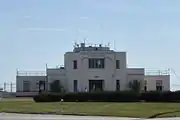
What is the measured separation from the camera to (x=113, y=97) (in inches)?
2719

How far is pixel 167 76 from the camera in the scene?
9281 centimetres

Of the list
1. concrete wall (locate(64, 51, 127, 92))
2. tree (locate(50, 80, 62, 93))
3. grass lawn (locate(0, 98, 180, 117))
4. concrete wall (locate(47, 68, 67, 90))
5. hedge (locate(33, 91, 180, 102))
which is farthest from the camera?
concrete wall (locate(47, 68, 67, 90))

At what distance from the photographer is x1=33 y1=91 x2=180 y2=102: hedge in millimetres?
67750

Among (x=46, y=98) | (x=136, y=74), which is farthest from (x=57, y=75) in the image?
(x=46, y=98)

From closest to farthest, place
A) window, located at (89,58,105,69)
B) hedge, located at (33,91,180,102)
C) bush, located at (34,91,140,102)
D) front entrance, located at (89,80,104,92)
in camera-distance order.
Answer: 1. hedge, located at (33,91,180,102)
2. bush, located at (34,91,140,102)
3. window, located at (89,58,105,69)
4. front entrance, located at (89,80,104,92)

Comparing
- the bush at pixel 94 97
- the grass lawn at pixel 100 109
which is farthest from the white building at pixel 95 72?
the grass lawn at pixel 100 109

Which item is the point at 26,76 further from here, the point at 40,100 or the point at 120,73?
the point at 40,100

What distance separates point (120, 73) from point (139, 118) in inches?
Result: 2177

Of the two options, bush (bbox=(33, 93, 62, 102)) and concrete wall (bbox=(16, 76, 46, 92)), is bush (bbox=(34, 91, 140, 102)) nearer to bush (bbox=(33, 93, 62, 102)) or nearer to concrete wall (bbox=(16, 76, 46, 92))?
bush (bbox=(33, 93, 62, 102))

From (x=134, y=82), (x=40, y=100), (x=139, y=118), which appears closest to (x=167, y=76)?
(x=134, y=82)

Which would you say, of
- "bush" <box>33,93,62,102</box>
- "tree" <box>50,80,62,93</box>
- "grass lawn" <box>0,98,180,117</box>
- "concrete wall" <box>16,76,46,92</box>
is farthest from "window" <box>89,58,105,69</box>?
"grass lawn" <box>0,98,180,117</box>

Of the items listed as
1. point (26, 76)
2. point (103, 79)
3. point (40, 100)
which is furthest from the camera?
point (26, 76)

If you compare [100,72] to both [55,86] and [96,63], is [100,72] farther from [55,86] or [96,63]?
[55,86]

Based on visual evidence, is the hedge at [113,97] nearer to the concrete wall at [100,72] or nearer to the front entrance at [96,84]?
the concrete wall at [100,72]
